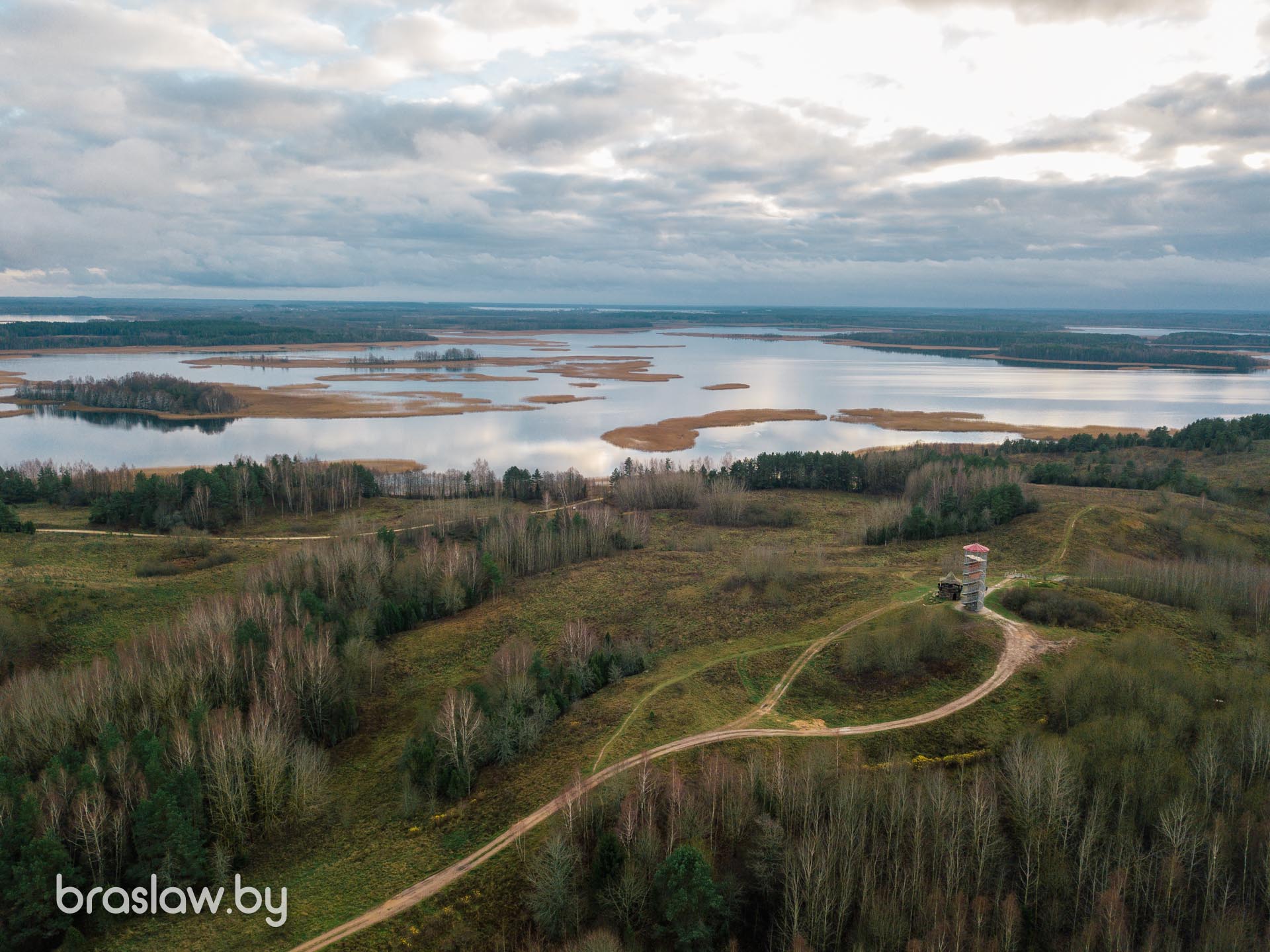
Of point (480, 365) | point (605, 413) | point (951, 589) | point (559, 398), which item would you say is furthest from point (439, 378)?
point (951, 589)

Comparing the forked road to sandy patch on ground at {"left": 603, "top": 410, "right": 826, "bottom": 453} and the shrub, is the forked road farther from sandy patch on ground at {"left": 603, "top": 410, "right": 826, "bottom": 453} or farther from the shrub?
sandy patch on ground at {"left": 603, "top": 410, "right": 826, "bottom": 453}

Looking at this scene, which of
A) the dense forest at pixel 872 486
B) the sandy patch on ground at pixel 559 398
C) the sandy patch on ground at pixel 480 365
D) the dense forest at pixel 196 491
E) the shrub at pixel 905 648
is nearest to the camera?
the shrub at pixel 905 648

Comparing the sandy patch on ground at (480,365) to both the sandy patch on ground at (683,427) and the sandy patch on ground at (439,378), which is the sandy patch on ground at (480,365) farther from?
the sandy patch on ground at (683,427)

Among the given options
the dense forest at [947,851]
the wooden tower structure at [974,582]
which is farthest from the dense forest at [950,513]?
the dense forest at [947,851]

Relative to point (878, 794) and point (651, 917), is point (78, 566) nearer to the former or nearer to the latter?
point (651, 917)

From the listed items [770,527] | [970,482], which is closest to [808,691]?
[770,527]

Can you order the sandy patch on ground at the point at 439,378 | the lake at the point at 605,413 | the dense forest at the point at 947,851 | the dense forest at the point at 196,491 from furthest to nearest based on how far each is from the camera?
the sandy patch on ground at the point at 439,378 → the lake at the point at 605,413 → the dense forest at the point at 196,491 → the dense forest at the point at 947,851

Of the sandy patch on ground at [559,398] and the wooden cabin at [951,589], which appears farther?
the sandy patch on ground at [559,398]
